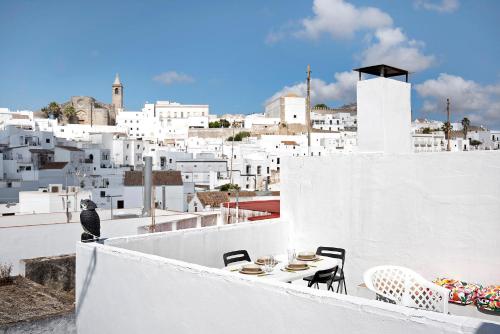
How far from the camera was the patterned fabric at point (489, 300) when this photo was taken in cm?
421

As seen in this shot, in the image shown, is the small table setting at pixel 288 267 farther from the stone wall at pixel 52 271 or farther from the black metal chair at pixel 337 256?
the stone wall at pixel 52 271

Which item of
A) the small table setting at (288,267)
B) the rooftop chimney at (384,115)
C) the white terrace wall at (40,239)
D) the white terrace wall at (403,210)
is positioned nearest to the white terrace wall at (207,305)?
the small table setting at (288,267)

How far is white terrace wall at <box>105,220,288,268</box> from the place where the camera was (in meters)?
5.67

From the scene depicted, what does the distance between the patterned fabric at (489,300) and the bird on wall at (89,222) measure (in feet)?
13.4

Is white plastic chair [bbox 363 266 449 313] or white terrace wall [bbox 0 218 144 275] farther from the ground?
white plastic chair [bbox 363 266 449 313]

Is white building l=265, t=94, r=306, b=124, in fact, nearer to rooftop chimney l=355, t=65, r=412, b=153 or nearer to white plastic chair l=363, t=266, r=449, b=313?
rooftop chimney l=355, t=65, r=412, b=153

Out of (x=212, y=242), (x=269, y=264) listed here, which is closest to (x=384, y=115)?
(x=269, y=264)

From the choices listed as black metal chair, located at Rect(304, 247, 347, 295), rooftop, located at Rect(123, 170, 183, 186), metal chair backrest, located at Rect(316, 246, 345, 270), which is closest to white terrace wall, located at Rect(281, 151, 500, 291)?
black metal chair, located at Rect(304, 247, 347, 295)

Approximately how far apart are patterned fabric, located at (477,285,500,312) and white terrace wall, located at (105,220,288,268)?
3.07 m

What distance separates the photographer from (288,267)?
5.25 m

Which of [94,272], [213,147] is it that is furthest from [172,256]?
[213,147]

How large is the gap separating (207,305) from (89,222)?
7.08ft

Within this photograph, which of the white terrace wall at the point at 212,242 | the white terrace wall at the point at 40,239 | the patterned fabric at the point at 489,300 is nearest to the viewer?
the patterned fabric at the point at 489,300

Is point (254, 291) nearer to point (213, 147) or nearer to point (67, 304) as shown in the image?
point (67, 304)
